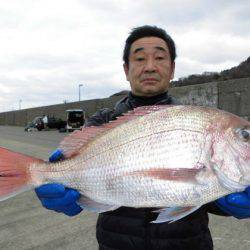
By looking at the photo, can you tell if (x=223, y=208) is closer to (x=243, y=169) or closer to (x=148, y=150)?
(x=243, y=169)

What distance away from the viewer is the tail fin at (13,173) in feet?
9.29

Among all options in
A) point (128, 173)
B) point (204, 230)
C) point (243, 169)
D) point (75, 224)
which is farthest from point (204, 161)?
point (75, 224)

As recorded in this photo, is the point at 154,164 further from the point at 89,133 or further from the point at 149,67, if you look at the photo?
the point at 149,67

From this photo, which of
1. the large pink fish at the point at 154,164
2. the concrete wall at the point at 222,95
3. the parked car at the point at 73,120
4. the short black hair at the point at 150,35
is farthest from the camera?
the parked car at the point at 73,120

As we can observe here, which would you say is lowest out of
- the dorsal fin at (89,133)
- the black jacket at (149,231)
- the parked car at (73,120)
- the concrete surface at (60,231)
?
the concrete surface at (60,231)

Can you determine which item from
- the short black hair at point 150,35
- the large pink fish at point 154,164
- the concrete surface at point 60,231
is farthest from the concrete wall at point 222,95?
the large pink fish at point 154,164

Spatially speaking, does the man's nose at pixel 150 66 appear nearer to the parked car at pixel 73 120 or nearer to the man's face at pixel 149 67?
the man's face at pixel 149 67

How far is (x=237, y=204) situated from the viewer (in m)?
2.88

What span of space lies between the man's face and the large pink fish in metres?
0.59

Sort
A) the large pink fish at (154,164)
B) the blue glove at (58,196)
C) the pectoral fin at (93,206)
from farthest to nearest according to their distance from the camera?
the blue glove at (58,196), the pectoral fin at (93,206), the large pink fish at (154,164)

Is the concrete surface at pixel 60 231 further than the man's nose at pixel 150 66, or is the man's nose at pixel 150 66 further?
the concrete surface at pixel 60 231

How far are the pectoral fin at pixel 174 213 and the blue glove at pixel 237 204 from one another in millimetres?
340

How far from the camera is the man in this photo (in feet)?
9.92

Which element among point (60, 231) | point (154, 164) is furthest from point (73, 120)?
point (154, 164)
